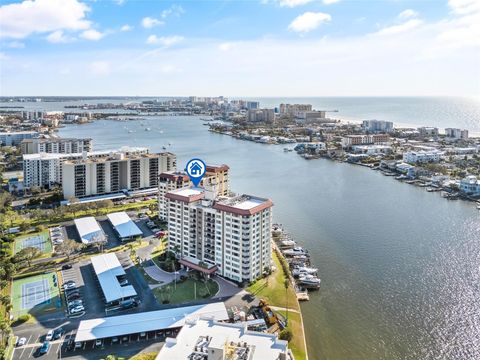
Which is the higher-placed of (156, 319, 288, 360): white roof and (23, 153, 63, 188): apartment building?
(23, 153, 63, 188): apartment building

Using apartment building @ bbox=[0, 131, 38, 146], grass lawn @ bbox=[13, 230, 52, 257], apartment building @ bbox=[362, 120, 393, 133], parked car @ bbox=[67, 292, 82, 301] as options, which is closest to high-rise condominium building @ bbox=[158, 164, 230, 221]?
grass lawn @ bbox=[13, 230, 52, 257]

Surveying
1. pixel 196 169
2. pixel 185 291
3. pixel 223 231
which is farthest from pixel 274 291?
pixel 196 169

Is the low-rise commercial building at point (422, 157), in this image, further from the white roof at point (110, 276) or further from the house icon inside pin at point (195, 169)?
the white roof at point (110, 276)

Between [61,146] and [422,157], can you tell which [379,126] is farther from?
[61,146]

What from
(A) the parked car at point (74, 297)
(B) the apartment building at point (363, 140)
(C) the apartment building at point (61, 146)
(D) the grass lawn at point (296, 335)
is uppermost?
(B) the apartment building at point (363, 140)

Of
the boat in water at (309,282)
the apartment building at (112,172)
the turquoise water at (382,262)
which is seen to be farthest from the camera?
the apartment building at (112,172)

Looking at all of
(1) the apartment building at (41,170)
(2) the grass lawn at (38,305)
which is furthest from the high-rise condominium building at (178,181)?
(1) the apartment building at (41,170)

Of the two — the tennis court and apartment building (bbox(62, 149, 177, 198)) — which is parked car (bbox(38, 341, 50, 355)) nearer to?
the tennis court
